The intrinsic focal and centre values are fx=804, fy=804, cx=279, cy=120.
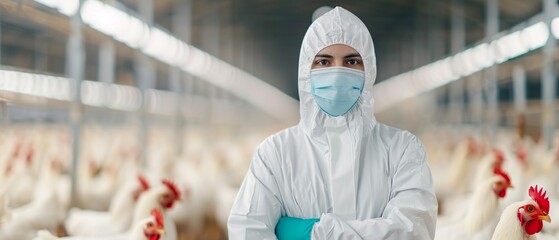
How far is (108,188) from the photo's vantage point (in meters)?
5.93

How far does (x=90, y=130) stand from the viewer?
20.5 ft

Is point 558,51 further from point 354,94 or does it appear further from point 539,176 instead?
point 354,94

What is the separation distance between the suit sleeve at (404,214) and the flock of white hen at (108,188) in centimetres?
137

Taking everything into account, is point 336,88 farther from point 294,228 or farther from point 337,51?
point 294,228

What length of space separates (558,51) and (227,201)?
2704 mm

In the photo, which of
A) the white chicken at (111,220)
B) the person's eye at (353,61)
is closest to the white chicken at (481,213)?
the person's eye at (353,61)

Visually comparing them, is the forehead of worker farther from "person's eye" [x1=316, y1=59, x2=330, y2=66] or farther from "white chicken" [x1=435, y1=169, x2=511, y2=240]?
"white chicken" [x1=435, y1=169, x2=511, y2=240]

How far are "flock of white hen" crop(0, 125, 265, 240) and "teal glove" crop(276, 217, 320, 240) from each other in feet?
3.91

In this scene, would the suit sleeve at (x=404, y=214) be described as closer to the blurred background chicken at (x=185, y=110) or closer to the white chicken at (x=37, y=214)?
the blurred background chicken at (x=185, y=110)

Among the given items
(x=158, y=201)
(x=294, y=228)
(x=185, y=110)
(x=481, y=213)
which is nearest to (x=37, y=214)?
(x=158, y=201)

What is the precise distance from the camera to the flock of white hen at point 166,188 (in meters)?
3.89

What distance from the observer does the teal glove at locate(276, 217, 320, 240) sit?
2326 mm

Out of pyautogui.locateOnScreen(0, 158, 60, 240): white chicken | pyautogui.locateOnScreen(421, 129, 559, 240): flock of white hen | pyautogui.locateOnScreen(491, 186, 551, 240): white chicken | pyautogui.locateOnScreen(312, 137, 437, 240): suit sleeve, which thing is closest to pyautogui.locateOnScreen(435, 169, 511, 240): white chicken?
pyautogui.locateOnScreen(421, 129, 559, 240): flock of white hen

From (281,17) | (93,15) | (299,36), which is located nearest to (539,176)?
(93,15)
